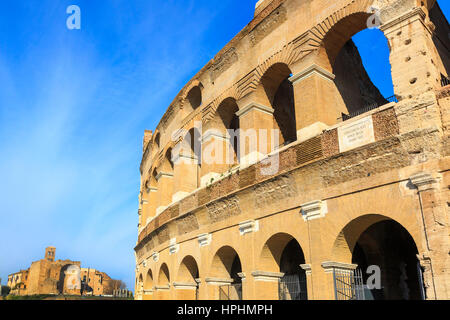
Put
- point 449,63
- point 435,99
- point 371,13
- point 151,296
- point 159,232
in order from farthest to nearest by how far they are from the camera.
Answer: point 151,296, point 159,232, point 449,63, point 371,13, point 435,99

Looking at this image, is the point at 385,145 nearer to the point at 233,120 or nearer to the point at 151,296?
the point at 233,120

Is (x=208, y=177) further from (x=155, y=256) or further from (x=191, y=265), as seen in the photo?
(x=155, y=256)

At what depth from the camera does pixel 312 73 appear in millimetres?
8602

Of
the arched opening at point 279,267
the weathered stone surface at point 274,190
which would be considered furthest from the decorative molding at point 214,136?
the arched opening at point 279,267

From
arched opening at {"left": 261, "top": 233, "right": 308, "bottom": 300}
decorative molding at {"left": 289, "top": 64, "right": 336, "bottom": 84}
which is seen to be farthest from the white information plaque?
arched opening at {"left": 261, "top": 233, "right": 308, "bottom": 300}

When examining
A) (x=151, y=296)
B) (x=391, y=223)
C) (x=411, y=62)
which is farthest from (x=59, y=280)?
(x=411, y=62)

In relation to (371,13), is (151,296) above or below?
below

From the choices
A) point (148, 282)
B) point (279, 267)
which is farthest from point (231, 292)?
point (148, 282)

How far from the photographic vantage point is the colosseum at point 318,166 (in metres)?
6.51

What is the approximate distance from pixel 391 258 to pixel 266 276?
125 inches
